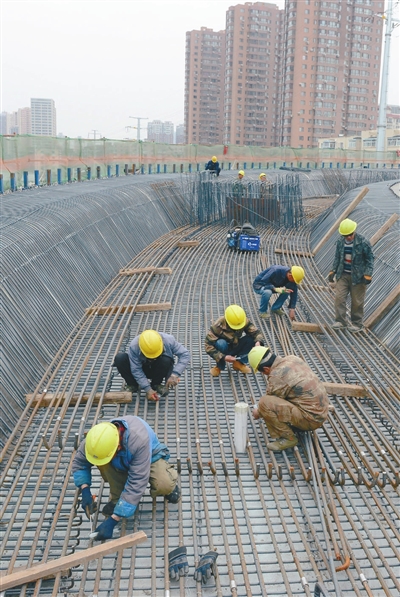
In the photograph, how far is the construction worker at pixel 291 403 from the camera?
4.86 m

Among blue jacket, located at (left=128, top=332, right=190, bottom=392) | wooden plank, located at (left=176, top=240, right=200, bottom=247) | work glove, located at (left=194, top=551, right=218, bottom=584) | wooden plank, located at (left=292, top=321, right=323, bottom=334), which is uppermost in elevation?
wooden plank, located at (left=176, top=240, right=200, bottom=247)

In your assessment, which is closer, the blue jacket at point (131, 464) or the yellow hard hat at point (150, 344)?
the blue jacket at point (131, 464)

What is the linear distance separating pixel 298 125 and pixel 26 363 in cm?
7168

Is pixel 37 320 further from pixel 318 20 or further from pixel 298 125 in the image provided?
pixel 318 20

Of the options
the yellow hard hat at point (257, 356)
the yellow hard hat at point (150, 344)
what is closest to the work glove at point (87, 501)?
the yellow hard hat at point (150, 344)

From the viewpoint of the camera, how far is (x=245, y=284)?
10.3 metres

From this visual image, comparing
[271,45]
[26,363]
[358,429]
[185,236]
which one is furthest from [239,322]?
[271,45]

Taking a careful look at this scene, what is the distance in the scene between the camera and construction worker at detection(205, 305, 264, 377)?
20.4 ft

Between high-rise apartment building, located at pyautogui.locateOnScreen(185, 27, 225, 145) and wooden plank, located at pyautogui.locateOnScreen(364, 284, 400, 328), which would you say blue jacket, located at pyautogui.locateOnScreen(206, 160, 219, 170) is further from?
high-rise apartment building, located at pyautogui.locateOnScreen(185, 27, 225, 145)

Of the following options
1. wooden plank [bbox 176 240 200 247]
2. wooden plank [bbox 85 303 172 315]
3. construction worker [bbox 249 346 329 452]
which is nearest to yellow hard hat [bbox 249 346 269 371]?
construction worker [bbox 249 346 329 452]

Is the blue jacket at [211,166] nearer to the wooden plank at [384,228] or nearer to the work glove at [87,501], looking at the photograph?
Answer: the wooden plank at [384,228]

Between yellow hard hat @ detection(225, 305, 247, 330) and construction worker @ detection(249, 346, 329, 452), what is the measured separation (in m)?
1.14

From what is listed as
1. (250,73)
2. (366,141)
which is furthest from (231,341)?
(250,73)

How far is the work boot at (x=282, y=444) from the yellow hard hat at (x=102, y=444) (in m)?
1.74
